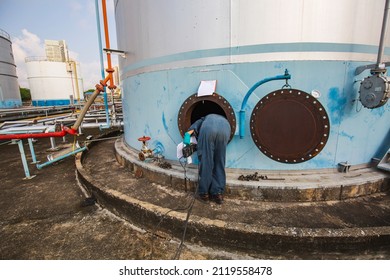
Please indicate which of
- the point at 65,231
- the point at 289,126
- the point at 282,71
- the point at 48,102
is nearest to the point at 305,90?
the point at 282,71

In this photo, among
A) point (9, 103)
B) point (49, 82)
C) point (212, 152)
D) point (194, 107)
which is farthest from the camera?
point (49, 82)

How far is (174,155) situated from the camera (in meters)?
4.06

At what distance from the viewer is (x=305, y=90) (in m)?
3.22

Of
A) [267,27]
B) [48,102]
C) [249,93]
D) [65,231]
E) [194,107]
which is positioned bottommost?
[65,231]

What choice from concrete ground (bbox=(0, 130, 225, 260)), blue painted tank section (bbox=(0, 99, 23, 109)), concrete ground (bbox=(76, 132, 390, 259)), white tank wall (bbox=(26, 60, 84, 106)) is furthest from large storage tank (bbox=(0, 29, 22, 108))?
concrete ground (bbox=(76, 132, 390, 259))

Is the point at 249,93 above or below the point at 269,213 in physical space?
above

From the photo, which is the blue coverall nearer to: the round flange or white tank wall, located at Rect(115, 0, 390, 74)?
the round flange

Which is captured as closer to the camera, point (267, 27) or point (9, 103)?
point (267, 27)

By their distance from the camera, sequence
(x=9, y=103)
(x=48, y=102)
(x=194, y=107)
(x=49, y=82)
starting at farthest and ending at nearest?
(x=48, y=102)
(x=49, y=82)
(x=9, y=103)
(x=194, y=107)

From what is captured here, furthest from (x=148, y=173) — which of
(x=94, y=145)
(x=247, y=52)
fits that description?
(x=94, y=145)

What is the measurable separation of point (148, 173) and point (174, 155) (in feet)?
2.02

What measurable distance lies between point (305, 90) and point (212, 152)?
5.83 feet

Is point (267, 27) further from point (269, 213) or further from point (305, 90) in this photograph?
point (269, 213)

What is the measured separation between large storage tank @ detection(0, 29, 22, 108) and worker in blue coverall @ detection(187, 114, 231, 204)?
1016 inches
